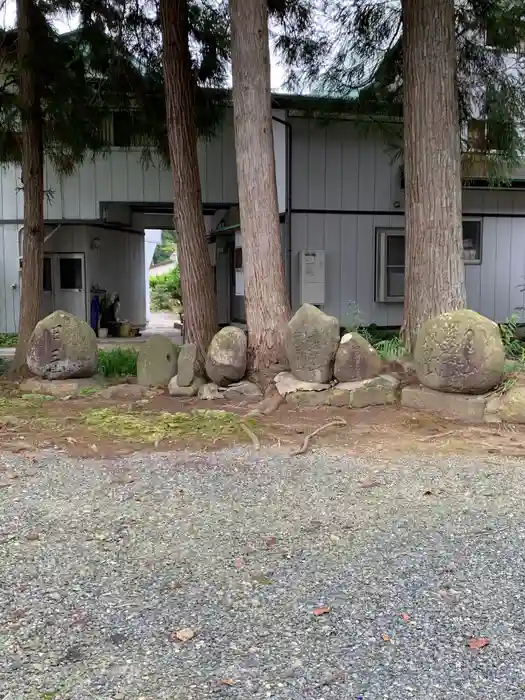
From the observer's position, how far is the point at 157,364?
7.14 m

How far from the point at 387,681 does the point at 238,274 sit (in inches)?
446

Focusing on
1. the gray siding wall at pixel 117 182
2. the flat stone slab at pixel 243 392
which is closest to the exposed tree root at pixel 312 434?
the flat stone slab at pixel 243 392

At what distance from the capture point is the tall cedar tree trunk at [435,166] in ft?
20.7

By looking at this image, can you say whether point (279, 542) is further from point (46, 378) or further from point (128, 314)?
point (128, 314)

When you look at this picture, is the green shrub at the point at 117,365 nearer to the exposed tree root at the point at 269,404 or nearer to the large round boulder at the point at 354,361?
the exposed tree root at the point at 269,404

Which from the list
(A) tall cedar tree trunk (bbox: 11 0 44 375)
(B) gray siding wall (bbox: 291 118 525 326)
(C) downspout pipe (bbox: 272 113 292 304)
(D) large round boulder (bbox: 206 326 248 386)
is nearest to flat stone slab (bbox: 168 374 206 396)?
(D) large round boulder (bbox: 206 326 248 386)

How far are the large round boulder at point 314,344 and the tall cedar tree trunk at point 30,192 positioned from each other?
13.0ft

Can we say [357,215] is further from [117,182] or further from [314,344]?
[314,344]

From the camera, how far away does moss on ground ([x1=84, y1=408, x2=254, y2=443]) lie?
5.18 metres

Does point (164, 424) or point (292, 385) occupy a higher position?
point (292, 385)

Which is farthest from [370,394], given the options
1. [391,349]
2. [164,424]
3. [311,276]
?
[311,276]

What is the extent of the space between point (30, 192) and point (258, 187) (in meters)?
3.66

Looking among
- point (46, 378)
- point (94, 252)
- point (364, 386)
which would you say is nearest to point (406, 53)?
point (364, 386)

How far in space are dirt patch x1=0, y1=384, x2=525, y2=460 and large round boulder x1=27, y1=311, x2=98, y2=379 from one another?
0.72 meters
